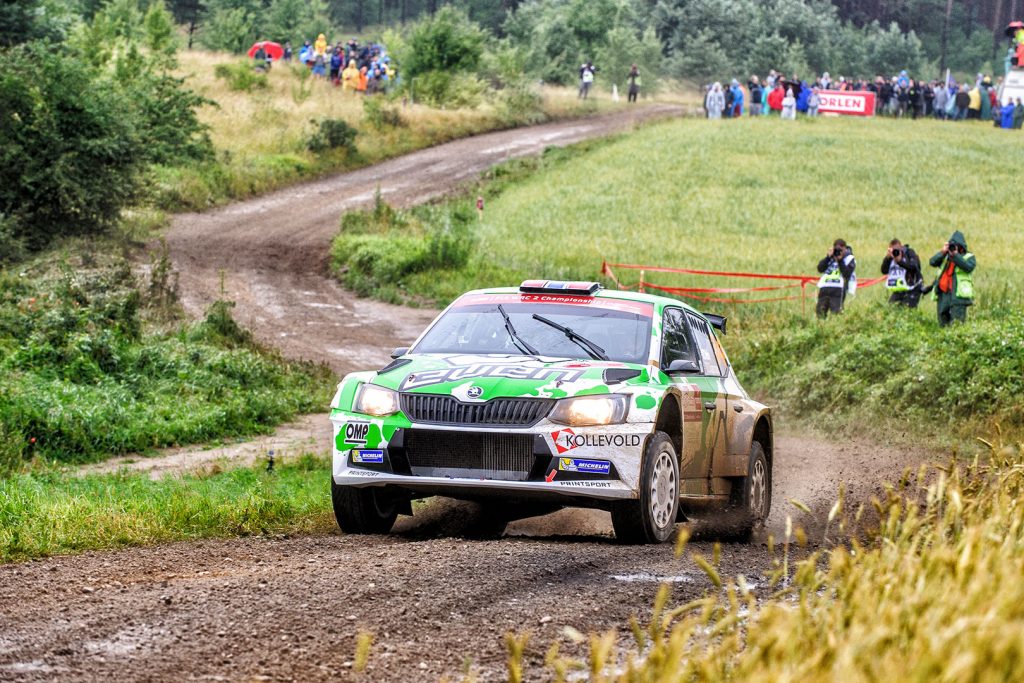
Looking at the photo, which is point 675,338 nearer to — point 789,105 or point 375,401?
point 375,401

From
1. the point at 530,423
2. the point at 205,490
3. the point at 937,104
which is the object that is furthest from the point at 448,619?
the point at 937,104

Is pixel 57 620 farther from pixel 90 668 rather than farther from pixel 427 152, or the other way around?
pixel 427 152

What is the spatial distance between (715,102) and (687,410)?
54854 mm

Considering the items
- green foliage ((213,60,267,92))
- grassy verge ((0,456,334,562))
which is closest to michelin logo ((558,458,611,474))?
grassy verge ((0,456,334,562))

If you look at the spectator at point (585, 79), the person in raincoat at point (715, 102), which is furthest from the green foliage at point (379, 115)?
the person in raincoat at point (715, 102)

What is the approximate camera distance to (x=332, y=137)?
44375mm

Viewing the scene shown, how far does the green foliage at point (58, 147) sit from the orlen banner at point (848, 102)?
48.0m

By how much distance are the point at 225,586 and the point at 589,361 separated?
349cm

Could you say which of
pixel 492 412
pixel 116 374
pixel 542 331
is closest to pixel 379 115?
pixel 116 374

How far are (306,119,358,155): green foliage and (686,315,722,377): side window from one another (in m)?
33.8

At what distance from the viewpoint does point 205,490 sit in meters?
10.9

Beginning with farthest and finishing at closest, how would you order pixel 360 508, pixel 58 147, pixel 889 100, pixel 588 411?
1. pixel 889 100
2. pixel 58 147
3. pixel 360 508
4. pixel 588 411

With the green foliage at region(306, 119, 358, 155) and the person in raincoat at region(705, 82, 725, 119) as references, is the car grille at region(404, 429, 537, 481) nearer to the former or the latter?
the green foliage at region(306, 119, 358, 155)

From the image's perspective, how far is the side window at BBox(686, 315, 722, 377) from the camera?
10.7 m
